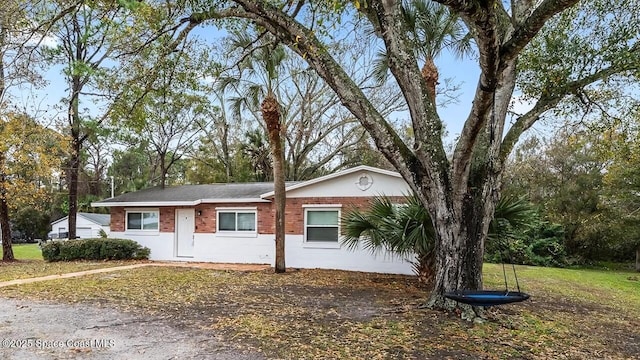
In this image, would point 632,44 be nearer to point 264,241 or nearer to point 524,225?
point 524,225

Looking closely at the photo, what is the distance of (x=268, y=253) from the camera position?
15539 millimetres

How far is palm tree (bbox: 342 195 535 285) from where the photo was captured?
8852 mm

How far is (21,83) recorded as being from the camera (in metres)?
15.7

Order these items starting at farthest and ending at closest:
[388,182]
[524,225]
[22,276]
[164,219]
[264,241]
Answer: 1. [164,219]
2. [264,241]
3. [388,182]
4. [22,276]
5. [524,225]

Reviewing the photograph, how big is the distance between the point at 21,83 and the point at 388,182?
519 inches

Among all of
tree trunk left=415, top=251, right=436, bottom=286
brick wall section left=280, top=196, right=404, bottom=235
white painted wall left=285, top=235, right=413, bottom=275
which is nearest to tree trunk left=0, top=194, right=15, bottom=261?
brick wall section left=280, top=196, right=404, bottom=235

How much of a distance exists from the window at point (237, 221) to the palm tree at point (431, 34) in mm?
6899

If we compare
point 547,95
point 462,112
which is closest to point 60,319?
point 547,95

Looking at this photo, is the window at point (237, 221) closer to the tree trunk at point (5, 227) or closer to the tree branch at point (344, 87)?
the tree trunk at point (5, 227)

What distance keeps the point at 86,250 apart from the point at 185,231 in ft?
11.9

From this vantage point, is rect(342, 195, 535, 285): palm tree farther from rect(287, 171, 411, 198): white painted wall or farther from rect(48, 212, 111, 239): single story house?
rect(48, 212, 111, 239): single story house

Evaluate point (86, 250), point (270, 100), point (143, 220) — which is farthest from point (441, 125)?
point (86, 250)

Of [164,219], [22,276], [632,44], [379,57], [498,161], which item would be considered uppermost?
[379,57]

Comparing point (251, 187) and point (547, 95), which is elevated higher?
point (547, 95)
